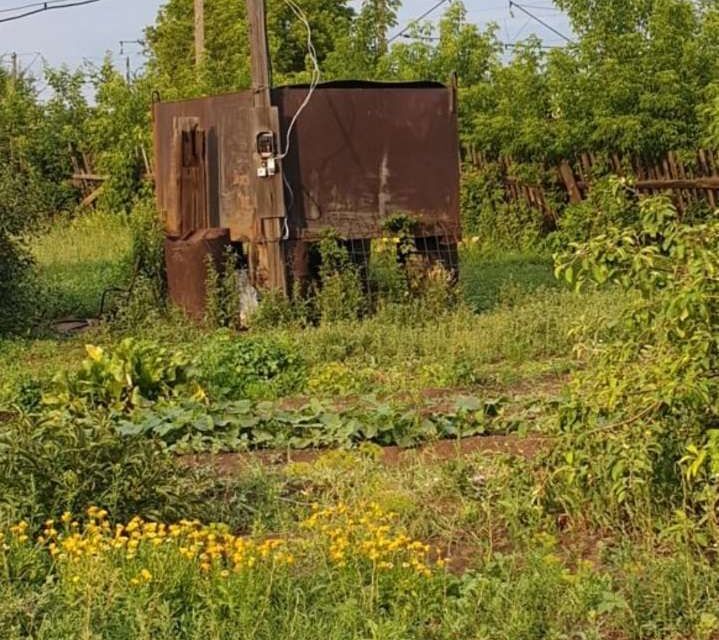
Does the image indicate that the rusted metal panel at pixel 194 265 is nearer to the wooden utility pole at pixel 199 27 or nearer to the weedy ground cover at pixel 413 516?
the weedy ground cover at pixel 413 516

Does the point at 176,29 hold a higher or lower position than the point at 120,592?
higher

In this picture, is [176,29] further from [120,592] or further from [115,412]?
[120,592]

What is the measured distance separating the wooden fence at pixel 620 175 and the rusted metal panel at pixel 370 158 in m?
4.25

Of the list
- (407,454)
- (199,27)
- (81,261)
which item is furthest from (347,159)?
(199,27)

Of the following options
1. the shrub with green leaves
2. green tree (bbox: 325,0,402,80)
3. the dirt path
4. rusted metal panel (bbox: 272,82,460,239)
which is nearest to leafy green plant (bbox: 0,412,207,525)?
the dirt path

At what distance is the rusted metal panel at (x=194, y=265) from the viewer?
10.8 m

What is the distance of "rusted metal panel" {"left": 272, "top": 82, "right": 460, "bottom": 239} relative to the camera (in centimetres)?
1095

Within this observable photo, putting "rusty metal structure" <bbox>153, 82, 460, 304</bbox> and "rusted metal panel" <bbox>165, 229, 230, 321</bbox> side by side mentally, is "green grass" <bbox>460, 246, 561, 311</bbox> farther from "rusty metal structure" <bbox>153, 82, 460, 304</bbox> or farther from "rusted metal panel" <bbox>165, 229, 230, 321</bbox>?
"rusted metal panel" <bbox>165, 229, 230, 321</bbox>

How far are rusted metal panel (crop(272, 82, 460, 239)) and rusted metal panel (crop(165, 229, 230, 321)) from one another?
72 cm

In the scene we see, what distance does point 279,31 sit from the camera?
24.2m

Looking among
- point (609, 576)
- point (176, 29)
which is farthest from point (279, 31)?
point (609, 576)

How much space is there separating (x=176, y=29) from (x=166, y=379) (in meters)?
23.2

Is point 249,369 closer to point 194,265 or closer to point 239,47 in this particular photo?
point 194,265

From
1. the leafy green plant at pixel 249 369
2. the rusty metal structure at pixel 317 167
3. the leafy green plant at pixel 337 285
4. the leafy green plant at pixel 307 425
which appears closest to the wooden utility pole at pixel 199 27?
the rusty metal structure at pixel 317 167
